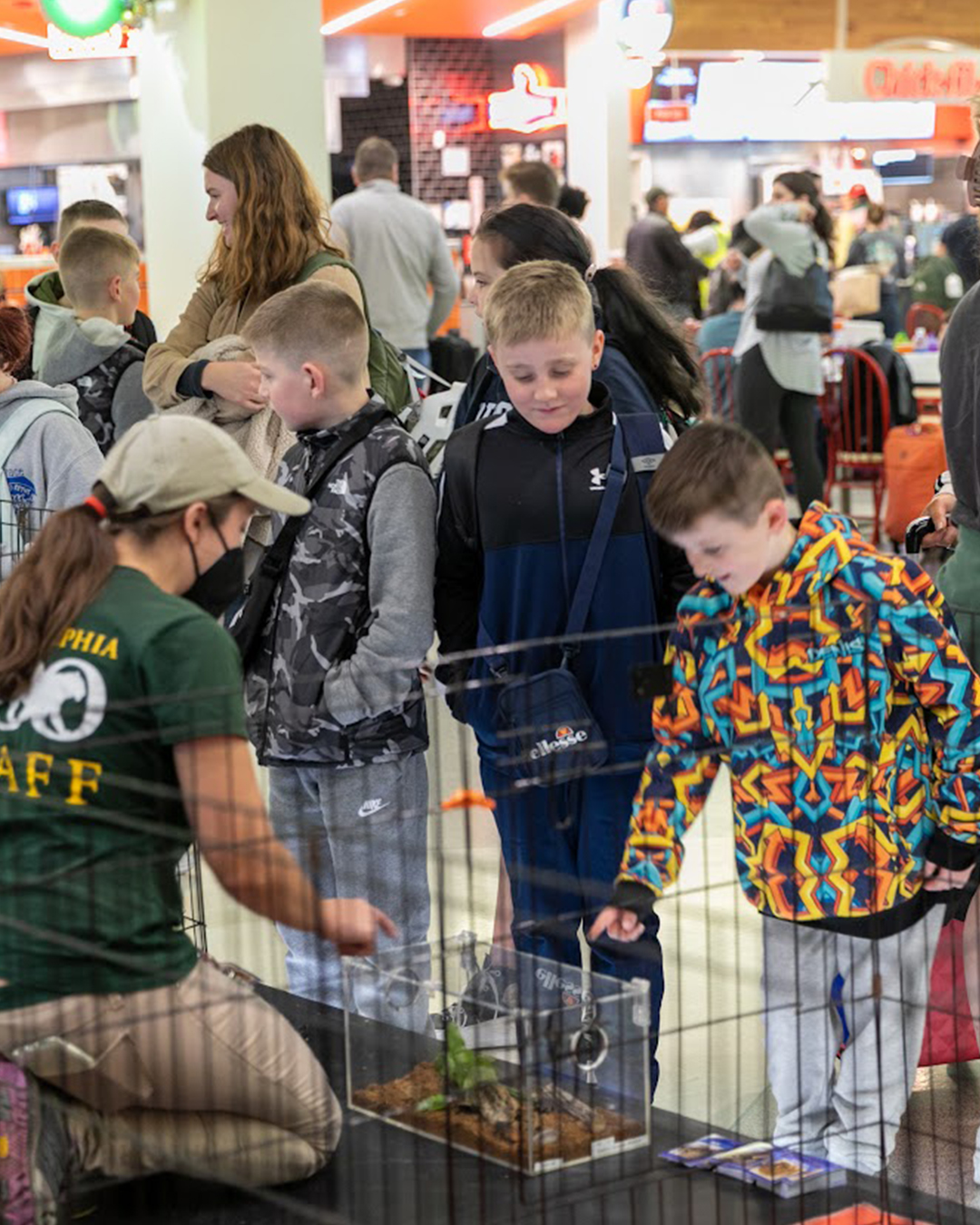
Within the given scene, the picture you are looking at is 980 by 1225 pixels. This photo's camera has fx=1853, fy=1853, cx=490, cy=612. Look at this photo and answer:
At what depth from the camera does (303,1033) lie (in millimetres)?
3104

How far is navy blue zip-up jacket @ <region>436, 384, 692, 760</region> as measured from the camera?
9.93 ft

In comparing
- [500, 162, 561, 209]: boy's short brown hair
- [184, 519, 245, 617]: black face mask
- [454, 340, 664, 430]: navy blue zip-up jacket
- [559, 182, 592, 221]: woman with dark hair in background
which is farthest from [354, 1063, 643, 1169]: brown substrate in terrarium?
[559, 182, 592, 221]: woman with dark hair in background

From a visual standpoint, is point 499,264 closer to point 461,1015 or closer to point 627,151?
point 461,1015

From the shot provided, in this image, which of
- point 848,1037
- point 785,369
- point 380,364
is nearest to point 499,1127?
point 848,1037

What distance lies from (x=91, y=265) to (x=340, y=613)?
6.15 ft

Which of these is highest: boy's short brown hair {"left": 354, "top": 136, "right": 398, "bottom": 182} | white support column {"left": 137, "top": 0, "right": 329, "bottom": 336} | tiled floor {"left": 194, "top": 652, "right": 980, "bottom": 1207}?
white support column {"left": 137, "top": 0, "right": 329, "bottom": 336}

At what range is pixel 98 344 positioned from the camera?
14.8 ft

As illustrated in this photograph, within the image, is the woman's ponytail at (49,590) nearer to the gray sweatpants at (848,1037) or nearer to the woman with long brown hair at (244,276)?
the gray sweatpants at (848,1037)

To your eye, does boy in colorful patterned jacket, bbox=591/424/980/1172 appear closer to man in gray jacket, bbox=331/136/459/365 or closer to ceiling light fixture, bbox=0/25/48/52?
man in gray jacket, bbox=331/136/459/365

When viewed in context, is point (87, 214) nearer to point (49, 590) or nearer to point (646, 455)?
point (646, 455)

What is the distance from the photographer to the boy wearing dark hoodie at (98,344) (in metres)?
4.53

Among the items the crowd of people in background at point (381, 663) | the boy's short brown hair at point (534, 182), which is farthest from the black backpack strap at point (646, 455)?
the boy's short brown hair at point (534, 182)

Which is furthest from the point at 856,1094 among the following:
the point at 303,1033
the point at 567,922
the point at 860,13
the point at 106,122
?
the point at 106,122

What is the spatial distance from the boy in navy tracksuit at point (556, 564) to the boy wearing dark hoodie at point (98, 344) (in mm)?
1679
